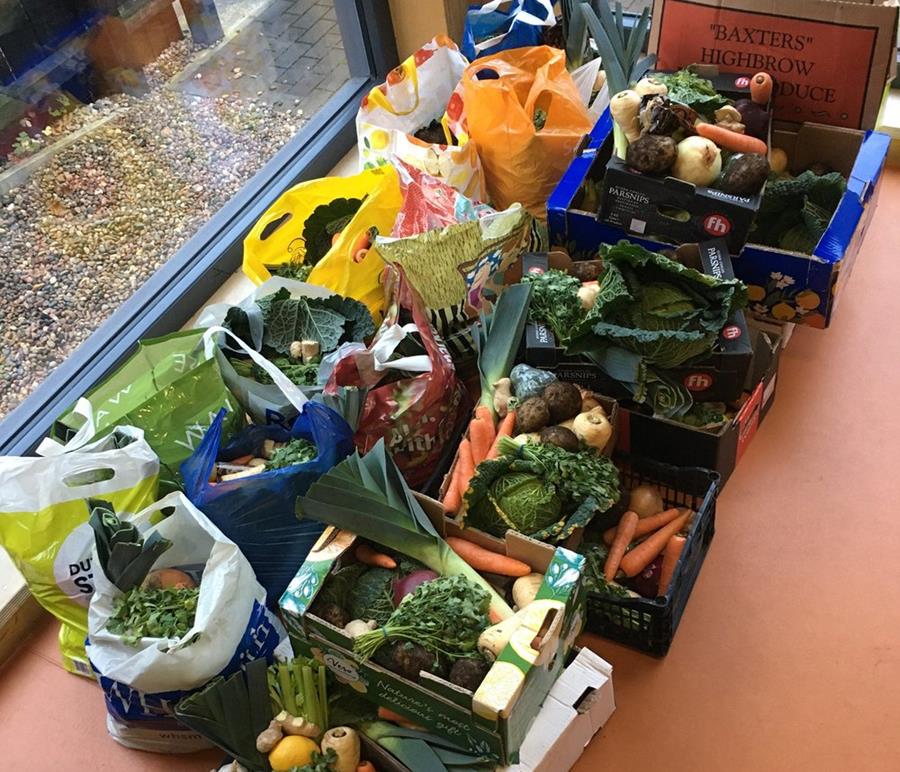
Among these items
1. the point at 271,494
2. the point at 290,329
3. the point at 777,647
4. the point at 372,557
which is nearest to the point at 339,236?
the point at 290,329

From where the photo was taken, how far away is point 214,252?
7.70ft

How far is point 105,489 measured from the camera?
1570 millimetres

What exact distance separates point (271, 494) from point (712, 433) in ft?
2.62

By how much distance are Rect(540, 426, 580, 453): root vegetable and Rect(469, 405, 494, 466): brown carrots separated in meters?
0.13

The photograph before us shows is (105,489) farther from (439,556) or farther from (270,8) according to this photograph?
(270,8)

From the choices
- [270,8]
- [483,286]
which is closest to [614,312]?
[483,286]

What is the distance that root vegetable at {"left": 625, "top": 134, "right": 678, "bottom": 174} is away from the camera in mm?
1735

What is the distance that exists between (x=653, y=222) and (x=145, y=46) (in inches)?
57.0

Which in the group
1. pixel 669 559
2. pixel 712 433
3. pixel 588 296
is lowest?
pixel 669 559

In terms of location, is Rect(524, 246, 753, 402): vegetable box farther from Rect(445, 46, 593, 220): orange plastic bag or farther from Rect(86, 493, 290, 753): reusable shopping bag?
Rect(86, 493, 290, 753): reusable shopping bag

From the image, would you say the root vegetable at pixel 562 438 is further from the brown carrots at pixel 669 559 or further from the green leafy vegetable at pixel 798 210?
the green leafy vegetable at pixel 798 210

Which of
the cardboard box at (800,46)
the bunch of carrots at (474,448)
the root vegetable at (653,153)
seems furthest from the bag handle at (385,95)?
the bunch of carrots at (474,448)

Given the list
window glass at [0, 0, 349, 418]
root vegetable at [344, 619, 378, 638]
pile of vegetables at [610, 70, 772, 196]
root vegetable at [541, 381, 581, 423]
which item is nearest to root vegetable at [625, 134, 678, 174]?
pile of vegetables at [610, 70, 772, 196]

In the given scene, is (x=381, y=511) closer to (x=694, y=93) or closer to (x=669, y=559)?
(x=669, y=559)
